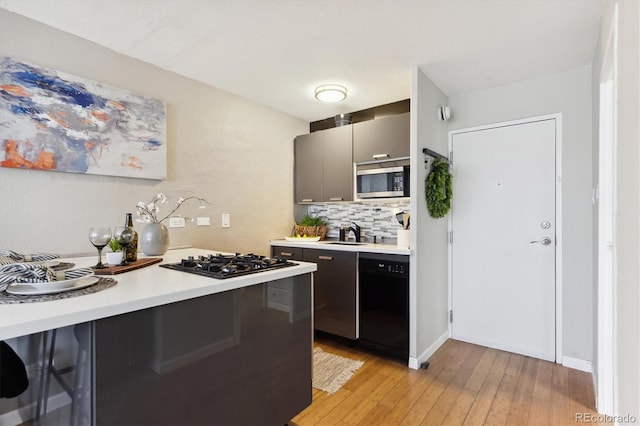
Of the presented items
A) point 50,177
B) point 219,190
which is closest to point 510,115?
point 219,190

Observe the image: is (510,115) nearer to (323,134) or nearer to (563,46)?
(563,46)

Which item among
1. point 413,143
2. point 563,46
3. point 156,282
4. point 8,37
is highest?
point 563,46

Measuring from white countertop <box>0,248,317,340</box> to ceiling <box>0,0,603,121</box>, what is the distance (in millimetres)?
1503

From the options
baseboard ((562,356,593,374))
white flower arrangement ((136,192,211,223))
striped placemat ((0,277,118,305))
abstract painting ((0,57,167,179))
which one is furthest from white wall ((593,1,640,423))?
abstract painting ((0,57,167,179))

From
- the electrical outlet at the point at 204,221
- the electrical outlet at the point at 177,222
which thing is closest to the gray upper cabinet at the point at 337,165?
the electrical outlet at the point at 204,221

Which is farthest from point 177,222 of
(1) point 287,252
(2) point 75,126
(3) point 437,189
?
(3) point 437,189

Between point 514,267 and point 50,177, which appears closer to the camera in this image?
point 50,177

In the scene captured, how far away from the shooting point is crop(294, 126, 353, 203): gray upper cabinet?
3334 mm

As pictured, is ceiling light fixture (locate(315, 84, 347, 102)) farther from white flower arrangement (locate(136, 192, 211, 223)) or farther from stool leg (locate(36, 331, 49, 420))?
stool leg (locate(36, 331, 49, 420))

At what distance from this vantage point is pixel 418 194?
2.64 metres

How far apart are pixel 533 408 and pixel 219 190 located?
289 cm

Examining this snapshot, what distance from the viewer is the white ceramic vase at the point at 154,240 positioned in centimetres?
204

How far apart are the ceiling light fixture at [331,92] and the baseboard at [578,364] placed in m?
2.97

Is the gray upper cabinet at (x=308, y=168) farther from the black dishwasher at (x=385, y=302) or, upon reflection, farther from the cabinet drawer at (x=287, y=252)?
the black dishwasher at (x=385, y=302)
